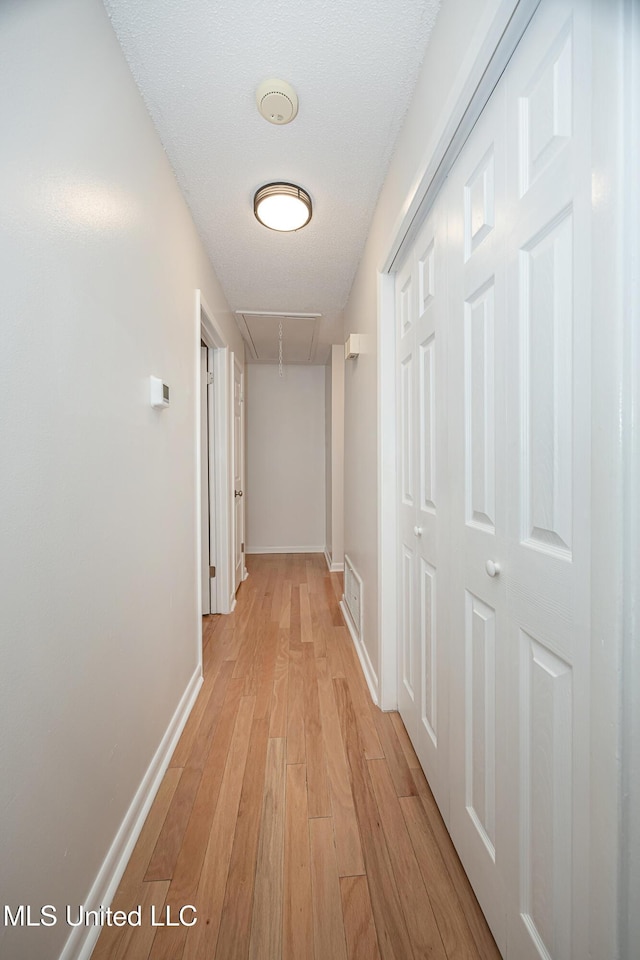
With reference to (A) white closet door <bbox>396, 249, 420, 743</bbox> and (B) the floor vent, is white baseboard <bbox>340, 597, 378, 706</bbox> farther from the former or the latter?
(A) white closet door <bbox>396, 249, 420, 743</bbox>

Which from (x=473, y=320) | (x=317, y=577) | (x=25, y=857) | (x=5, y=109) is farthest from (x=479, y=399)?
(x=317, y=577)

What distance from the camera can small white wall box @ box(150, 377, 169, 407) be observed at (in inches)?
57.2

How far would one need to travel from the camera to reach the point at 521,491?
794 mm

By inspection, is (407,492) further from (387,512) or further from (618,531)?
(618,531)

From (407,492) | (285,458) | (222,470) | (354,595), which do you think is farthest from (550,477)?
(285,458)

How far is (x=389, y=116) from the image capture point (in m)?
1.44

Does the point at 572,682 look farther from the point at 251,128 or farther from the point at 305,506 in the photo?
the point at 305,506

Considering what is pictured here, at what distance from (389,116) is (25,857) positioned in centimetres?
232

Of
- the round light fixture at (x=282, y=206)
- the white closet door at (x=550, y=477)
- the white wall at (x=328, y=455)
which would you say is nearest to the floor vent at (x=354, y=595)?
the white wall at (x=328, y=455)

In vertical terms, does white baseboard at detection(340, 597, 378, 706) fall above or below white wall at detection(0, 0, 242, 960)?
below

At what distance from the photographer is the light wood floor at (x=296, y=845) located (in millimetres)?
944

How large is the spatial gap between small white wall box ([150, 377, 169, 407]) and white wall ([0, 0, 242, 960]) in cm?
4

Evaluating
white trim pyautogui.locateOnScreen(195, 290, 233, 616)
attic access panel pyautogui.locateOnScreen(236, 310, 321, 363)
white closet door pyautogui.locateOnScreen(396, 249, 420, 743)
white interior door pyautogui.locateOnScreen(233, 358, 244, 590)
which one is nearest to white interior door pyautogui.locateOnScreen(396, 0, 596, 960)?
white closet door pyautogui.locateOnScreen(396, 249, 420, 743)

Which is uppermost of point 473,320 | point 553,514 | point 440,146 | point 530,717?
point 440,146
